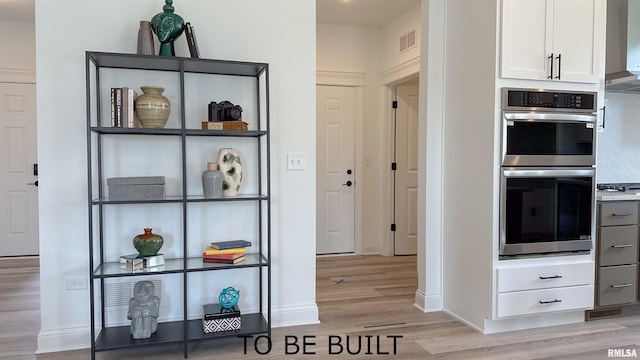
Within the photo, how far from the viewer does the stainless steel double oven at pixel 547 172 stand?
2721 mm

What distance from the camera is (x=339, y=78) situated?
5.07 m

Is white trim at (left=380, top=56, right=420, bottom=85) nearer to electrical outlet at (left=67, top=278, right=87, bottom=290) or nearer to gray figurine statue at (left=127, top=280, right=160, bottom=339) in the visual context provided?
gray figurine statue at (left=127, top=280, right=160, bottom=339)

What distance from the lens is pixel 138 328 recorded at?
95.5 inches

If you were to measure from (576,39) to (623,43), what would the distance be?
772 millimetres

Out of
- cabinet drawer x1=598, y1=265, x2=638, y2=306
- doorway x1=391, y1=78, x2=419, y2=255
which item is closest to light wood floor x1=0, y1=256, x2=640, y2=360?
cabinet drawer x1=598, y1=265, x2=638, y2=306

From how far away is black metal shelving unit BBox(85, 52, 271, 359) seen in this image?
2352 mm

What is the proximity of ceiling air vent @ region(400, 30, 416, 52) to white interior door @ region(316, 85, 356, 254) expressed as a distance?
793 mm

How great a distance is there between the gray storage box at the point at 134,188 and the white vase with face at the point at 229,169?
377mm

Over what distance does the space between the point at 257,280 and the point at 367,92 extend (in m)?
3.04

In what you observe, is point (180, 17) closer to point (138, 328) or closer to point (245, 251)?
point (245, 251)

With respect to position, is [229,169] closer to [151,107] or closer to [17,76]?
[151,107]

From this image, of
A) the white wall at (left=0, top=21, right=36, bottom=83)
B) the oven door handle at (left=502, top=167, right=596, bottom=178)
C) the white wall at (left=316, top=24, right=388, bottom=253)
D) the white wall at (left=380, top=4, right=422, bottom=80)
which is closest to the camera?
the oven door handle at (left=502, top=167, right=596, bottom=178)

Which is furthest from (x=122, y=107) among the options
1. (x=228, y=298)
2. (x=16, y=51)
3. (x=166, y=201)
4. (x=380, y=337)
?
(x=16, y=51)

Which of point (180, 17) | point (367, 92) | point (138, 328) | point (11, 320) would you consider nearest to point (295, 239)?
point (138, 328)
